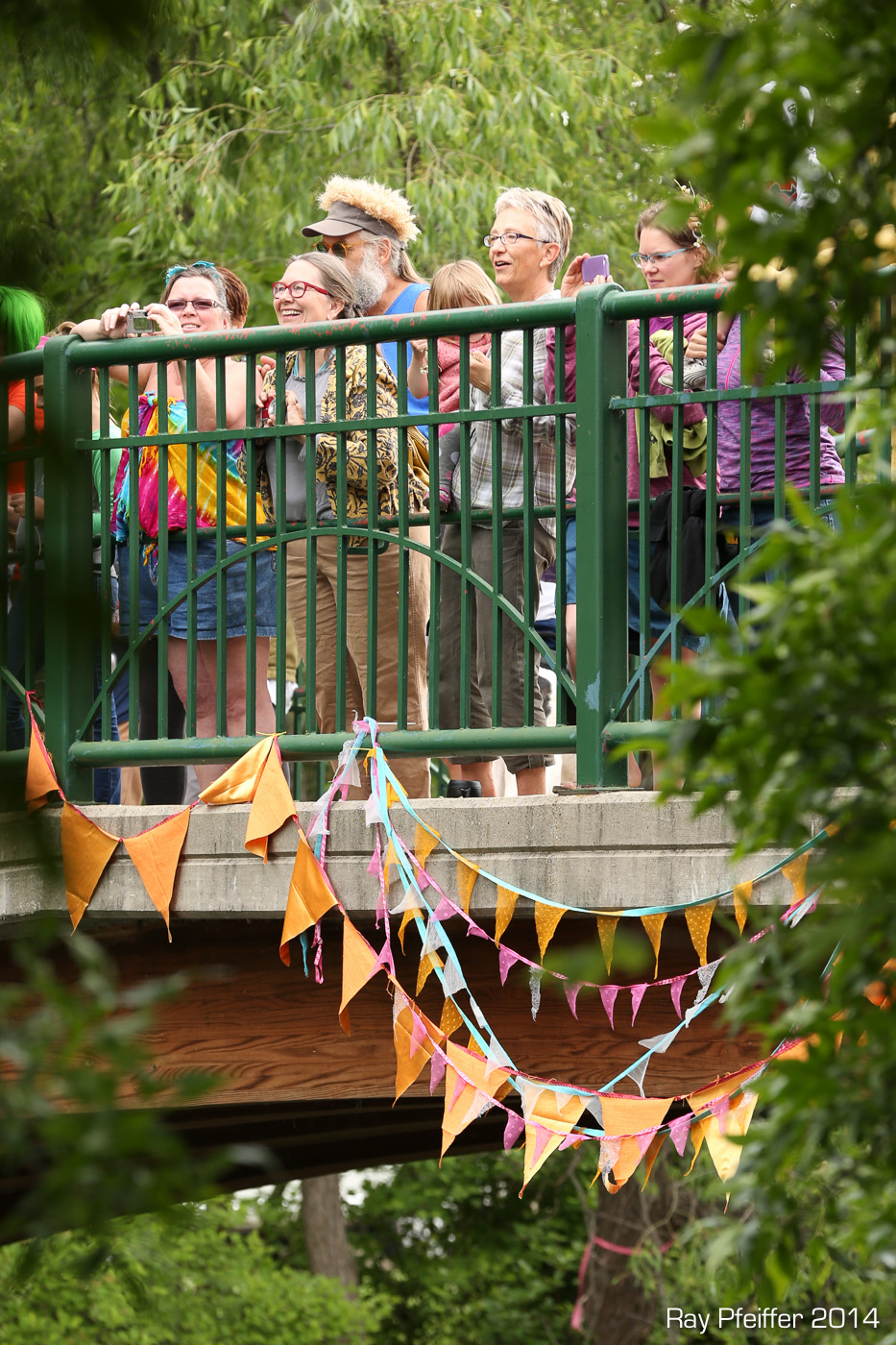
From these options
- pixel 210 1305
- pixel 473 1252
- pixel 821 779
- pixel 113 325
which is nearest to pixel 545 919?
pixel 113 325

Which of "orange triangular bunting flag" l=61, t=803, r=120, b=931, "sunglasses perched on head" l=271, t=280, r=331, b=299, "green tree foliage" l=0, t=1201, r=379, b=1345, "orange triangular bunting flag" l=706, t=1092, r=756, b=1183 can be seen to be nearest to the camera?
"orange triangular bunting flag" l=706, t=1092, r=756, b=1183

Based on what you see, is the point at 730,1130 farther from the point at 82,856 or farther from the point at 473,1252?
the point at 473,1252

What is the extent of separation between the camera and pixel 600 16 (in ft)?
43.3

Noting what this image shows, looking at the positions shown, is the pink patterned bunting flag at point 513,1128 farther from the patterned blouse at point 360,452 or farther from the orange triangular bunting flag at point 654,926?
the patterned blouse at point 360,452

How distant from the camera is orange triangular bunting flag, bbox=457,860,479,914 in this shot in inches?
169

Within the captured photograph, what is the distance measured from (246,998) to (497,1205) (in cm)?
1220

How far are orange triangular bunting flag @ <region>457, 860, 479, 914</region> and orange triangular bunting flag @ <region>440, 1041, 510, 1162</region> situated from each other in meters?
0.42

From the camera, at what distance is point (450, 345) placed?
17.6 feet

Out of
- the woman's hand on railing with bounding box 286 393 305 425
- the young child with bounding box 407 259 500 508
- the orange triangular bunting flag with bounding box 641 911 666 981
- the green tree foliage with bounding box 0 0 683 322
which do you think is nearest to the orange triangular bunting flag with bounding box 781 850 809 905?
the orange triangular bunting flag with bounding box 641 911 666 981

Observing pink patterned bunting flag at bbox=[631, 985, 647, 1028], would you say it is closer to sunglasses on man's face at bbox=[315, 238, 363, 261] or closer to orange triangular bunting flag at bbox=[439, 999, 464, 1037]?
orange triangular bunting flag at bbox=[439, 999, 464, 1037]

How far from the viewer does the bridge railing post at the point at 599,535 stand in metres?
4.31

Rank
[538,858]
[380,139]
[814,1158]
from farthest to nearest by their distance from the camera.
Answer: [380,139] → [538,858] → [814,1158]

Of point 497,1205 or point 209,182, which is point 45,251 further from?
point 497,1205

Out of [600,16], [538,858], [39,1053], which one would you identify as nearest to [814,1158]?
[39,1053]
